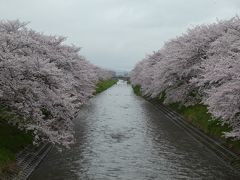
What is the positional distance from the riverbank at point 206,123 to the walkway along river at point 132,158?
1.30m

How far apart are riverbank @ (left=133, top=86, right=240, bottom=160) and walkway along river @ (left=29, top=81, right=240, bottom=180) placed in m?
1.30

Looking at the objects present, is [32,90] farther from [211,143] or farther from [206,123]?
[206,123]

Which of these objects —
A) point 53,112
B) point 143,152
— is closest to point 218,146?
point 143,152

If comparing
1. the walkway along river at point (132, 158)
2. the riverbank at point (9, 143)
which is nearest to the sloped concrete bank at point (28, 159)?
the riverbank at point (9, 143)

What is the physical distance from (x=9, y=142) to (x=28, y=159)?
1572mm

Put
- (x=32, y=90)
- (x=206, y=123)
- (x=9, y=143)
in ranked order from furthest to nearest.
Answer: (x=206, y=123) < (x=9, y=143) < (x=32, y=90)

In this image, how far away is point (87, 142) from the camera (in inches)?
1062

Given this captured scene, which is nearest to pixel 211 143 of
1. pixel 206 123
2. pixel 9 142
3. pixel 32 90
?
pixel 206 123

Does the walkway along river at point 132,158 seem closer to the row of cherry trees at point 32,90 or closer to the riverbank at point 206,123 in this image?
the riverbank at point 206,123

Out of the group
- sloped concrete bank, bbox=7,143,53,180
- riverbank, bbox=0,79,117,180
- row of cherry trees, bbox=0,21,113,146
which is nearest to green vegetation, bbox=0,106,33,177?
riverbank, bbox=0,79,117,180

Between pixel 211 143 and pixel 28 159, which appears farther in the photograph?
pixel 211 143

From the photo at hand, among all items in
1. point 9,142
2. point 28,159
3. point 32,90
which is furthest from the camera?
point 9,142

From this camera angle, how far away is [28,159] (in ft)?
66.3

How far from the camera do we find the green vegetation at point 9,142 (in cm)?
1717
